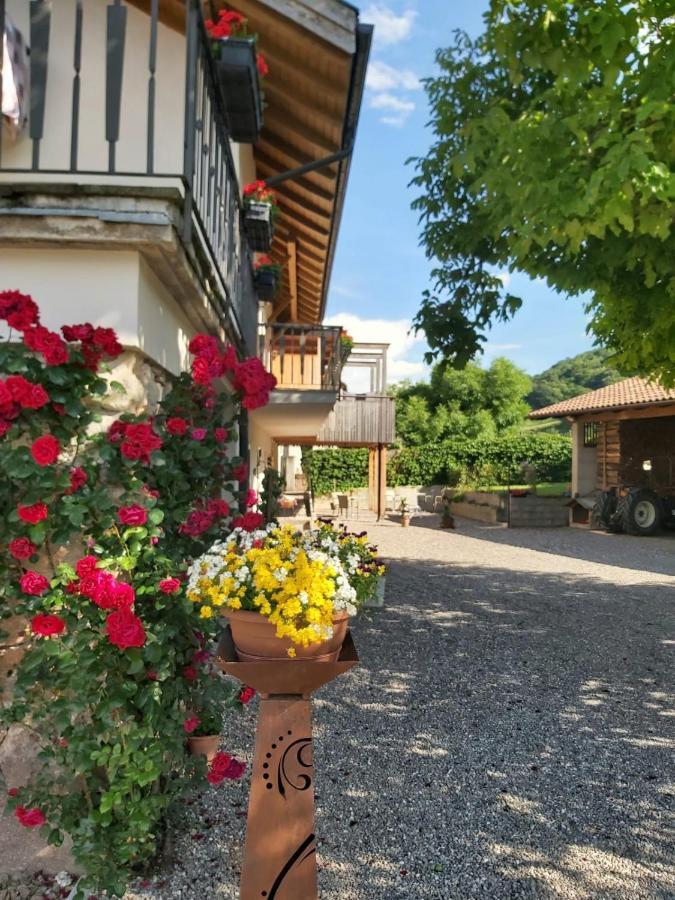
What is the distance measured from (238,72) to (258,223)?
98.6 inches

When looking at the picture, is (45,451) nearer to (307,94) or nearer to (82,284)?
(82,284)

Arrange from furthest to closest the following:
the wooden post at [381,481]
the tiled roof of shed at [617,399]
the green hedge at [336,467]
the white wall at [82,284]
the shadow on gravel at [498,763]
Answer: the green hedge at [336,467] → the wooden post at [381,481] → the tiled roof of shed at [617,399] → the shadow on gravel at [498,763] → the white wall at [82,284]

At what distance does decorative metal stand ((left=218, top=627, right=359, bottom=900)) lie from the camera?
228 centimetres

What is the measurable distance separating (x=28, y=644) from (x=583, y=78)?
4.02 m

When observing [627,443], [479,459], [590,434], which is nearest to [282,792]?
[627,443]

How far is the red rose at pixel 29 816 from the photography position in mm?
2465

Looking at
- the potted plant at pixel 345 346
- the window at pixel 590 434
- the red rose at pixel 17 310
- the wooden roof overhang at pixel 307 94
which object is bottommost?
the red rose at pixel 17 310

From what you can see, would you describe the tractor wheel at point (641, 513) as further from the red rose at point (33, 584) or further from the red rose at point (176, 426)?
the red rose at point (33, 584)

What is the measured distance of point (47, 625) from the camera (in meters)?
2.35

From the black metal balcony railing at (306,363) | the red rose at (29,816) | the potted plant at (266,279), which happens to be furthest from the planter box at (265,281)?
the red rose at (29,816)

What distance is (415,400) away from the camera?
113 feet

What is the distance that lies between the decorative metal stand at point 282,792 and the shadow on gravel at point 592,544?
10.4 metres

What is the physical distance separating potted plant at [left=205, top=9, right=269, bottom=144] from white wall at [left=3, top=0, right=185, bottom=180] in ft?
0.85

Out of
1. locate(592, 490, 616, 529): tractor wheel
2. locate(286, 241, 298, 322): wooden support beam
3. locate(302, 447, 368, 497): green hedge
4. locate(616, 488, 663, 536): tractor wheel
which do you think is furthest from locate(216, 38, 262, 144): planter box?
locate(302, 447, 368, 497): green hedge
